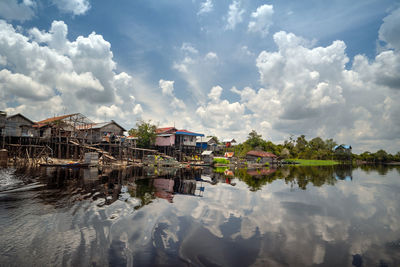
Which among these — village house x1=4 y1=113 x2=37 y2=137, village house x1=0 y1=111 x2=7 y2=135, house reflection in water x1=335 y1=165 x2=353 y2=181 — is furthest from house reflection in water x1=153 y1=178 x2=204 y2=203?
village house x1=0 y1=111 x2=7 y2=135

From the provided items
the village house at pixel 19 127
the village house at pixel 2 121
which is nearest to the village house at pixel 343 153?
the village house at pixel 19 127

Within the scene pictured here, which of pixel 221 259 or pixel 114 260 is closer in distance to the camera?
pixel 114 260

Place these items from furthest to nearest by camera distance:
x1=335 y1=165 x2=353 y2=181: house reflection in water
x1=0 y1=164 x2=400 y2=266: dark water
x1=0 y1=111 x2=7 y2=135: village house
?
x1=0 y1=111 x2=7 y2=135: village house < x1=335 y1=165 x2=353 y2=181: house reflection in water < x1=0 y1=164 x2=400 y2=266: dark water

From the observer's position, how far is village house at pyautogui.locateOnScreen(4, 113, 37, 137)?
37.2 m

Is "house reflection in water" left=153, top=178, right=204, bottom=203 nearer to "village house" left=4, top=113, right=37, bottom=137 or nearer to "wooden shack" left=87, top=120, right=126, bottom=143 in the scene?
"wooden shack" left=87, top=120, right=126, bottom=143

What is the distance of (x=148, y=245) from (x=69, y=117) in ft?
126

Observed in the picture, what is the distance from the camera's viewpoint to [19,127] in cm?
3819

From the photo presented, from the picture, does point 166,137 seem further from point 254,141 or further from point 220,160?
point 254,141

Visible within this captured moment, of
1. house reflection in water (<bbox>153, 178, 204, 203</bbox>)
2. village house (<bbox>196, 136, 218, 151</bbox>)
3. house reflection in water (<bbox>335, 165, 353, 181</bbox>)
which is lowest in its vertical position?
house reflection in water (<bbox>335, 165, 353, 181</bbox>)

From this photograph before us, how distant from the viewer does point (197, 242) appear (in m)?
7.30

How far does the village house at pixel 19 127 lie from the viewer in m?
37.2

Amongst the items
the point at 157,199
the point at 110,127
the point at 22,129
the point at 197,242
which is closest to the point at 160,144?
the point at 110,127

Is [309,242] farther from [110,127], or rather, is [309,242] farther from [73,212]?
[110,127]

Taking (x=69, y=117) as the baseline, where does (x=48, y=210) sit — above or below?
below
